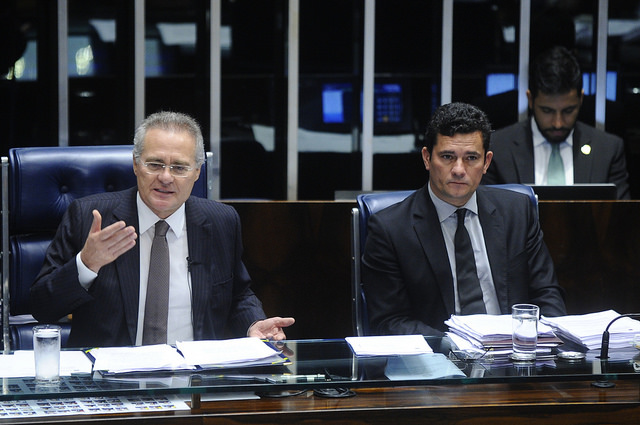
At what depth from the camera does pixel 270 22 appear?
5.58m

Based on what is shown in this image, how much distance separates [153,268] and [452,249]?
930 mm

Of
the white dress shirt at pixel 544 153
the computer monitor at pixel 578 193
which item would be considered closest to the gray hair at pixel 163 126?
the computer monitor at pixel 578 193

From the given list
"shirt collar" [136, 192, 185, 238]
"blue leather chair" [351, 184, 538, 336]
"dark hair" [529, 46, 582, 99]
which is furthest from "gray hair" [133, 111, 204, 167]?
"dark hair" [529, 46, 582, 99]

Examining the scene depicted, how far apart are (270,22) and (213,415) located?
160 inches

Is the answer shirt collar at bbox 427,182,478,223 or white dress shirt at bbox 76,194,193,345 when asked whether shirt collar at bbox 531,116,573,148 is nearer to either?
shirt collar at bbox 427,182,478,223

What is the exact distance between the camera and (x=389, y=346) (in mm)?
2148

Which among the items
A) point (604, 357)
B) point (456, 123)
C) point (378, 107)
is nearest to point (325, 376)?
point (604, 357)

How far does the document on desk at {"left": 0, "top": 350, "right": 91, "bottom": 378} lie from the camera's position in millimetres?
1885

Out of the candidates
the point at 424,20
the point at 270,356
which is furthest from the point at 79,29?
the point at 270,356

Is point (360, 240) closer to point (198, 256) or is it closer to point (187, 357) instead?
point (198, 256)

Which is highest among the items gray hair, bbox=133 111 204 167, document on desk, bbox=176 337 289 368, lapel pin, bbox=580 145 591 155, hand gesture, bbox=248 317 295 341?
gray hair, bbox=133 111 204 167

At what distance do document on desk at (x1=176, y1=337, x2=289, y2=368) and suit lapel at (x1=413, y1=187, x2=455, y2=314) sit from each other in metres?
0.85

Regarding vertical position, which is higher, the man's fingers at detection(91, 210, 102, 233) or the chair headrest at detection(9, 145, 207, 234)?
the chair headrest at detection(9, 145, 207, 234)

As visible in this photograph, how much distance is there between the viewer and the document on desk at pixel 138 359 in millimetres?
1899
